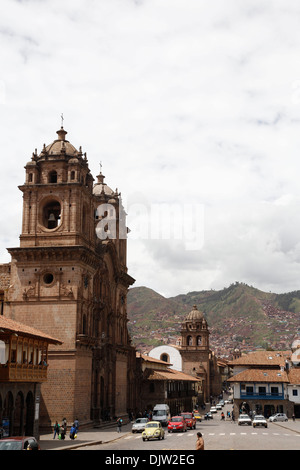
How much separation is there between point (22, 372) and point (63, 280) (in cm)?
1261

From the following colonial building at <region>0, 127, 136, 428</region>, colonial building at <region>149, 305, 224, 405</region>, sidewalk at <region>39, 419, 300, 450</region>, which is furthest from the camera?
colonial building at <region>149, 305, 224, 405</region>

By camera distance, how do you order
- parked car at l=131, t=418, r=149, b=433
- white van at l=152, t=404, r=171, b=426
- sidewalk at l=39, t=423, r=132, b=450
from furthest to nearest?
white van at l=152, t=404, r=171, b=426 < parked car at l=131, t=418, r=149, b=433 < sidewalk at l=39, t=423, r=132, b=450

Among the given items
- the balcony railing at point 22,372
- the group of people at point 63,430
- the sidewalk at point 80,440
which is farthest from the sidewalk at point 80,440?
the balcony railing at point 22,372

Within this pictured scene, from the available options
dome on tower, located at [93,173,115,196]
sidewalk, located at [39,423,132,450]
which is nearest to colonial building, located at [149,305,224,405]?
dome on tower, located at [93,173,115,196]

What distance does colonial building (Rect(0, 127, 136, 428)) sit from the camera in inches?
1688

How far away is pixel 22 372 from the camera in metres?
32.9

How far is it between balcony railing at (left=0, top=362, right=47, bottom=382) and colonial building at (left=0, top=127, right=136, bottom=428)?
6446 millimetres

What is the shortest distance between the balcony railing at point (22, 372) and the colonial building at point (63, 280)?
254 inches

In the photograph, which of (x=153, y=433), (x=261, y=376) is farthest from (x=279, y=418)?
(x=153, y=433)

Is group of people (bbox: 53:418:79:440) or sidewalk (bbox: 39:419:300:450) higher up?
group of people (bbox: 53:418:79:440)

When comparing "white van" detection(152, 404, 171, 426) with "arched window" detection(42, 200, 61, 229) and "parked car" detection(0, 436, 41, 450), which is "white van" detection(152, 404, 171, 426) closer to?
"arched window" detection(42, 200, 61, 229)

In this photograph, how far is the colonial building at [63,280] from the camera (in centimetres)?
4288

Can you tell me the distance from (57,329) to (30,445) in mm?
22795
